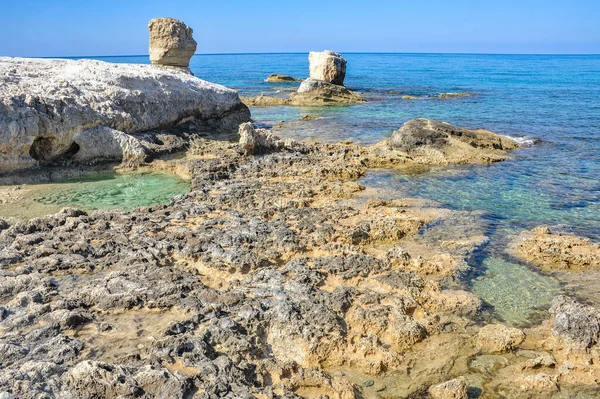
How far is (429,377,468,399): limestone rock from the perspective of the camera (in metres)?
5.30

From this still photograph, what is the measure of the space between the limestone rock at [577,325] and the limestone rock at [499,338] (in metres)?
0.56

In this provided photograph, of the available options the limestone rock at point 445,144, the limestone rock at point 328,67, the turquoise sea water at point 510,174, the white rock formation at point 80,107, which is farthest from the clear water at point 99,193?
the limestone rock at point 328,67

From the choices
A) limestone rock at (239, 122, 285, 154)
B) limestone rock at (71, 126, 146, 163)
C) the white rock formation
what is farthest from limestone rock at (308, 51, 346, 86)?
limestone rock at (71, 126, 146, 163)

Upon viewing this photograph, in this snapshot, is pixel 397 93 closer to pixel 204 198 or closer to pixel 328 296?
pixel 204 198

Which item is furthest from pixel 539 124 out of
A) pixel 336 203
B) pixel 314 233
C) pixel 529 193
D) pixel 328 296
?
pixel 328 296

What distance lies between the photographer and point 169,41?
28734 mm

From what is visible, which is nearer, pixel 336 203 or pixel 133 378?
pixel 133 378

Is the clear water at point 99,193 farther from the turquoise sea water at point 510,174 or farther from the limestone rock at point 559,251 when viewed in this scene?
the limestone rock at point 559,251

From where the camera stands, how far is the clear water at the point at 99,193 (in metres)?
11.7

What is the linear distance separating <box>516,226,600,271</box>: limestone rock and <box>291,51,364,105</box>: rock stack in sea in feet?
91.2

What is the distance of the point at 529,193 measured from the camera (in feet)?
43.3

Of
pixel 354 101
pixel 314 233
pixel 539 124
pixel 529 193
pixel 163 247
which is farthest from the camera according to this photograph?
pixel 354 101

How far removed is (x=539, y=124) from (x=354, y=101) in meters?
15.3

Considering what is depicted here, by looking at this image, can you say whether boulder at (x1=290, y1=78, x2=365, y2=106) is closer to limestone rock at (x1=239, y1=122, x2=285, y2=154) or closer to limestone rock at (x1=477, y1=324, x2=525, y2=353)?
limestone rock at (x1=239, y1=122, x2=285, y2=154)
